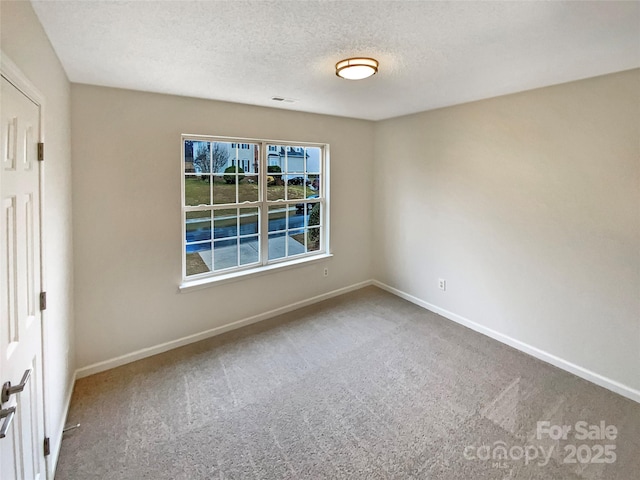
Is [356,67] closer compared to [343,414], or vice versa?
[356,67]

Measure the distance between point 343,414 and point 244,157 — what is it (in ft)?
8.87

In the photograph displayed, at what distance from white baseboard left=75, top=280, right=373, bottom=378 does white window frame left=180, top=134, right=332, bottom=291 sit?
515 mm

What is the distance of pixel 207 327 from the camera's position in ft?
11.2

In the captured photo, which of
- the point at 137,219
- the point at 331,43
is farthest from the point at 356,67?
the point at 137,219

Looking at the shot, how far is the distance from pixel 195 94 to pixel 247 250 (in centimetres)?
168

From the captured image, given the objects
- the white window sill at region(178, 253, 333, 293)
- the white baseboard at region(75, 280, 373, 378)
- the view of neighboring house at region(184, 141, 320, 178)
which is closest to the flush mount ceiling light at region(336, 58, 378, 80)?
the view of neighboring house at region(184, 141, 320, 178)

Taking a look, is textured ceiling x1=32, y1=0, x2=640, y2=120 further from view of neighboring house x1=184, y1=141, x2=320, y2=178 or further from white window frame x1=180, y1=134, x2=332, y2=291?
white window frame x1=180, y1=134, x2=332, y2=291

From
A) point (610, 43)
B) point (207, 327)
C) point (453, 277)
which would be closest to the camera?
point (610, 43)

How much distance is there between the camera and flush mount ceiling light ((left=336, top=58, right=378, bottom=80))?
2.10m

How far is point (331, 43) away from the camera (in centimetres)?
187

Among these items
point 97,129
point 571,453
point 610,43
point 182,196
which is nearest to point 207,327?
point 182,196

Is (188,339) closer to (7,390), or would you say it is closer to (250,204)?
(250,204)

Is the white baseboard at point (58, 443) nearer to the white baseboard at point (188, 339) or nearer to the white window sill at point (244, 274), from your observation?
the white baseboard at point (188, 339)

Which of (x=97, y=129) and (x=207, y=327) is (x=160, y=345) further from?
(x=97, y=129)
